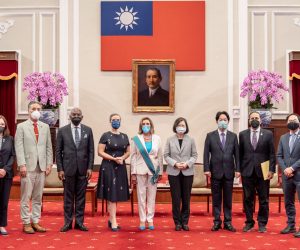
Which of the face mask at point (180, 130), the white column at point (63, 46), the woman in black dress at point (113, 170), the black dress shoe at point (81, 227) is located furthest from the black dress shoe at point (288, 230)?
the white column at point (63, 46)

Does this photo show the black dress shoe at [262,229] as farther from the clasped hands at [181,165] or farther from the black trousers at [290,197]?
the clasped hands at [181,165]

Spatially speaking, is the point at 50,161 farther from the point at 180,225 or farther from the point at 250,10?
the point at 250,10

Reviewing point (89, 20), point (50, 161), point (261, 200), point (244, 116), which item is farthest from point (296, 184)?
point (89, 20)

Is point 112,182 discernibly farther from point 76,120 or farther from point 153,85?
point 153,85

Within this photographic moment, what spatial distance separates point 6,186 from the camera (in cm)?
572

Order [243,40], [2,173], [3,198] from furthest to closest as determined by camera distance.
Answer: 1. [243,40]
2. [3,198]
3. [2,173]

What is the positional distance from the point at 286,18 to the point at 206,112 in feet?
8.26

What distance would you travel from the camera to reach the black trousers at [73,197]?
5.97m

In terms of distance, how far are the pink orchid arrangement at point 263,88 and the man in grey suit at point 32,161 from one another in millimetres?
4422

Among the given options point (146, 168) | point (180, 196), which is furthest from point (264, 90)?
point (146, 168)

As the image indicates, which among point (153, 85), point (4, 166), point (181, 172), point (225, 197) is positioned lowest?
point (225, 197)

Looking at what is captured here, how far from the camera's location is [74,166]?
234 inches

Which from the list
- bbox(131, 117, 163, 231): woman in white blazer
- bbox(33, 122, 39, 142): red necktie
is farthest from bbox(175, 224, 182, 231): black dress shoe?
bbox(33, 122, 39, 142): red necktie

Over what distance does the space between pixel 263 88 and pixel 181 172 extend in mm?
3551
